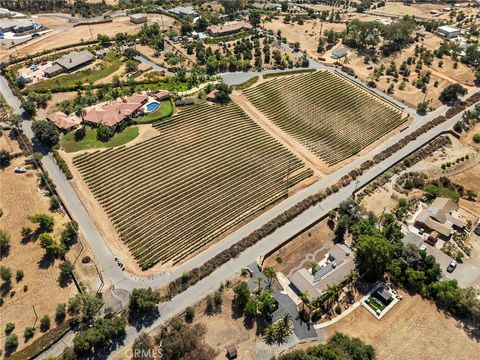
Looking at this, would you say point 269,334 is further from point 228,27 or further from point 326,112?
point 228,27

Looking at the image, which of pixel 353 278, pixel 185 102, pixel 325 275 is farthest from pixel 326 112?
pixel 325 275

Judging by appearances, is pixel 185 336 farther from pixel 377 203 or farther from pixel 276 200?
pixel 377 203

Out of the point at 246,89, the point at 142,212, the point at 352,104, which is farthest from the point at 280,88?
the point at 142,212

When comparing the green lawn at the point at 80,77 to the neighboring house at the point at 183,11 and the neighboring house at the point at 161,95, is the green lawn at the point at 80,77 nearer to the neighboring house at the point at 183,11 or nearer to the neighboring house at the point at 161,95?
the neighboring house at the point at 161,95

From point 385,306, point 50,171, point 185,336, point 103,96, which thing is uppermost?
point 103,96

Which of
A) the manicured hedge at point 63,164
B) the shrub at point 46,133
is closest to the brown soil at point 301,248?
the manicured hedge at point 63,164

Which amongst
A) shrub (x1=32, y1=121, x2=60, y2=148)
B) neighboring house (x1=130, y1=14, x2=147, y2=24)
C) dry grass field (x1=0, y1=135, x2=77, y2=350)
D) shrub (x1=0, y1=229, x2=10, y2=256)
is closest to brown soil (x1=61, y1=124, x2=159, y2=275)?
shrub (x1=32, y1=121, x2=60, y2=148)

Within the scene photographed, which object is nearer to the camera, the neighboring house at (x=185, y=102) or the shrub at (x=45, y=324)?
the shrub at (x=45, y=324)
